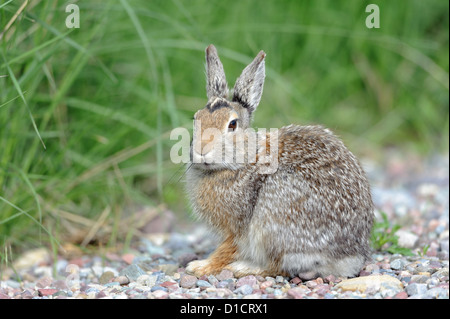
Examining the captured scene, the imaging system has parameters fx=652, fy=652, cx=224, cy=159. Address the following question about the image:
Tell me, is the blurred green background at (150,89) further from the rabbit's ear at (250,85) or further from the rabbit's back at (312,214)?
the rabbit's back at (312,214)

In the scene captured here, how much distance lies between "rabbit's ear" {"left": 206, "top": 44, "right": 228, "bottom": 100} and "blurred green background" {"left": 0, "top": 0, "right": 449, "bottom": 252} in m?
0.41

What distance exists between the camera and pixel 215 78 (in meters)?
5.02

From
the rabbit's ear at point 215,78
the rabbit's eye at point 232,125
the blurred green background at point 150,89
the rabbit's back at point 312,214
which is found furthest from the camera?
the blurred green background at point 150,89

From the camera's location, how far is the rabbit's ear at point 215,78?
4.98m

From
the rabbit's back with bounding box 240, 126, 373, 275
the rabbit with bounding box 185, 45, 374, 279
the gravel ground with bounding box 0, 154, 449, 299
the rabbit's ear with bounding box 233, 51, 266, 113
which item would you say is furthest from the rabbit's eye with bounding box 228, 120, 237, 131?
the gravel ground with bounding box 0, 154, 449, 299

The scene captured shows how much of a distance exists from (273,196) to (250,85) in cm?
88

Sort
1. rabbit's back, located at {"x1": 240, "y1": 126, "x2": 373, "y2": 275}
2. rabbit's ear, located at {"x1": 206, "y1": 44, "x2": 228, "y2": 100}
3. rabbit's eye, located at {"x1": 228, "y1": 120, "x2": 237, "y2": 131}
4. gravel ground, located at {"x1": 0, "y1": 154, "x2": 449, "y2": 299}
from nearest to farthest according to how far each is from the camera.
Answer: gravel ground, located at {"x1": 0, "y1": 154, "x2": 449, "y2": 299}
rabbit's back, located at {"x1": 240, "y1": 126, "x2": 373, "y2": 275}
rabbit's eye, located at {"x1": 228, "y1": 120, "x2": 237, "y2": 131}
rabbit's ear, located at {"x1": 206, "y1": 44, "x2": 228, "y2": 100}

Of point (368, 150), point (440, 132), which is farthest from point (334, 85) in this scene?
point (440, 132)

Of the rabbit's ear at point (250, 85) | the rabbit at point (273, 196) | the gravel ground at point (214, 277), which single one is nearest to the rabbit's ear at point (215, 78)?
the rabbit at point (273, 196)

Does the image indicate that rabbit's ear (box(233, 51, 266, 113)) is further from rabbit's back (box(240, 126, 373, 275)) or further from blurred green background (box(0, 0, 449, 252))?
blurred green background (box(0, 0, 449, 252))

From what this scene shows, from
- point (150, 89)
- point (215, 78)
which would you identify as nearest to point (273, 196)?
point (215, 78)

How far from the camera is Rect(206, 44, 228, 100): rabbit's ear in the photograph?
16.3 feet

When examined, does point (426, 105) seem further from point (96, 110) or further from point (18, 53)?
point (18, 53)
